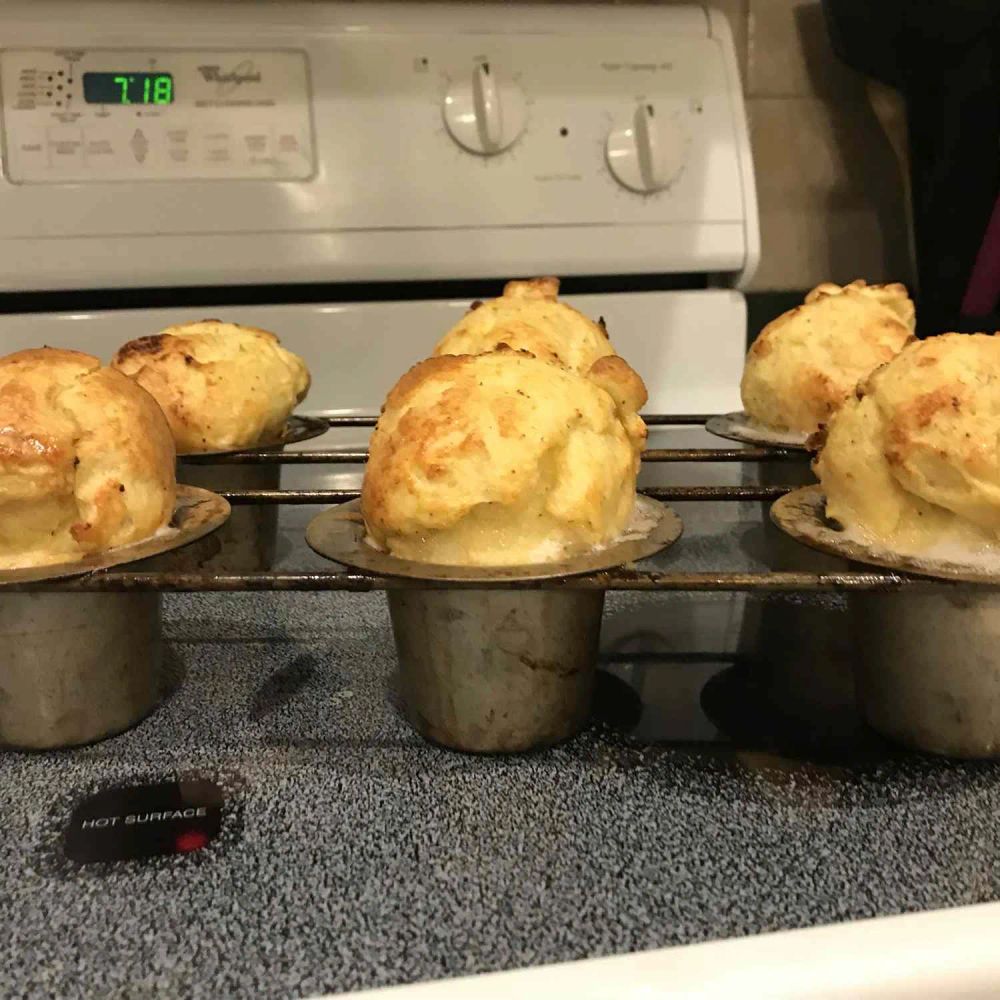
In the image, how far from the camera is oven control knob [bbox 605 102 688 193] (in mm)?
1324

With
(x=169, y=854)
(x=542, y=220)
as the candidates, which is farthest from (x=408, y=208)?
(x=169, y=854)

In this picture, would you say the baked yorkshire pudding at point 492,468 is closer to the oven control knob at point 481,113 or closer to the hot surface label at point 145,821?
the hot surface label at point 145,821

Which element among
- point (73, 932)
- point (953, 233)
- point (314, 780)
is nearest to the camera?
point (73, 932)

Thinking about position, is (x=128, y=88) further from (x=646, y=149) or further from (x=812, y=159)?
(x=812, y=159)

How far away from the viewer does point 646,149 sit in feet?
4.36

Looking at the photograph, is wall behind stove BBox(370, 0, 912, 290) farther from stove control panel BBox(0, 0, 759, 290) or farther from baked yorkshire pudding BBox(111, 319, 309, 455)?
baked yorkshire pudding BBox(111, 319, 309, 455)

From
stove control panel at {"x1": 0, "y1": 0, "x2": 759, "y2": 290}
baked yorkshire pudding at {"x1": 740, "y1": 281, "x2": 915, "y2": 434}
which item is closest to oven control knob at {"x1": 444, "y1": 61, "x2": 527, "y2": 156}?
stove control panel at {"x1": 0, "y1": 0, "x2": 759, "y2": 290}

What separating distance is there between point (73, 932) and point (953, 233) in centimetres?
153

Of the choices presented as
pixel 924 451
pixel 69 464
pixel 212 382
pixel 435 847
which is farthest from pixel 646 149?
pixel 435 847

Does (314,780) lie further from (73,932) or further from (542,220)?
(542,220)

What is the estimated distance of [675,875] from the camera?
514 mm

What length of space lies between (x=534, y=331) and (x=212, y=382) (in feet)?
1.18

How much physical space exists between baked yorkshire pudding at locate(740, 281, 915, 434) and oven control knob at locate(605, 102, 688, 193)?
0.34m

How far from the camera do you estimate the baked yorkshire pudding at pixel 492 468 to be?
64 centimetres
